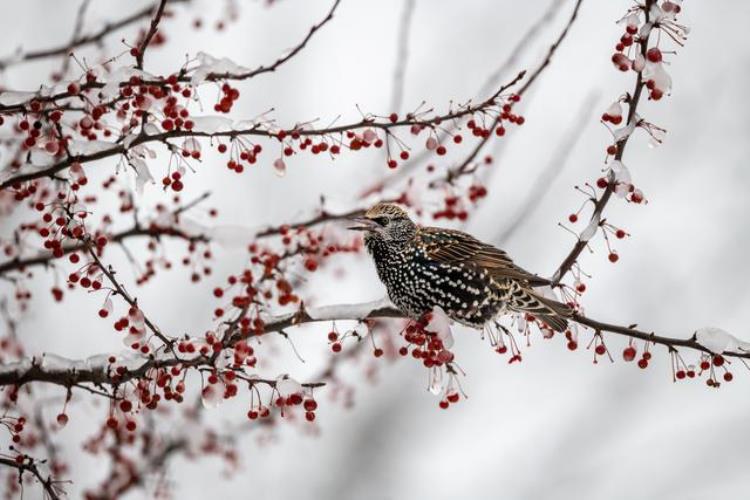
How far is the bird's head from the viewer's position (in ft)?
16.5

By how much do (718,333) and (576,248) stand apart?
720mm

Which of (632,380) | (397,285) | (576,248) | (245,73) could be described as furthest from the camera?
(632,380)

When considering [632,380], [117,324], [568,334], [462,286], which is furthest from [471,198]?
[632,380]

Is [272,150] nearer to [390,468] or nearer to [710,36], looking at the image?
[390,468]

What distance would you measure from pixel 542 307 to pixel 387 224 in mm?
1040

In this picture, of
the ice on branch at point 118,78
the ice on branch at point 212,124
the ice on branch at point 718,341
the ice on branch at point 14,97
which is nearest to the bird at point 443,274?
the ice on branch at point 718,341

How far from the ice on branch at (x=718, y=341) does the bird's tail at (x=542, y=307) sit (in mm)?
727

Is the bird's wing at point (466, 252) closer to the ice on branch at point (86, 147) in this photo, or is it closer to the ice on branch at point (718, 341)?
the ice on branch at point (718, 341)

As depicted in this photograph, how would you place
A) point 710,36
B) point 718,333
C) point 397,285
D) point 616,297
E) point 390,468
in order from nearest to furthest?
point 718,333, point 397,285, point 390,468, point 616,297, point 710,36

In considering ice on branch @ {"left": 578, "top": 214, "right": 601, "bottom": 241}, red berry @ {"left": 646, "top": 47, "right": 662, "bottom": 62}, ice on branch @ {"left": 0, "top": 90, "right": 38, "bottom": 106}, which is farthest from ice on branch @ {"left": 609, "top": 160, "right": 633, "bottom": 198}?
ice on branch @ {"left": 0, "top": 90, "right": 38, "bottom": 106}

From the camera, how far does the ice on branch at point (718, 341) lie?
3701mm

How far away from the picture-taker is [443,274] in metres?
5.07

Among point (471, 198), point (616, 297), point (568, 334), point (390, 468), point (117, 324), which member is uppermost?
point (616, 297)

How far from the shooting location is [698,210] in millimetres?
15359
